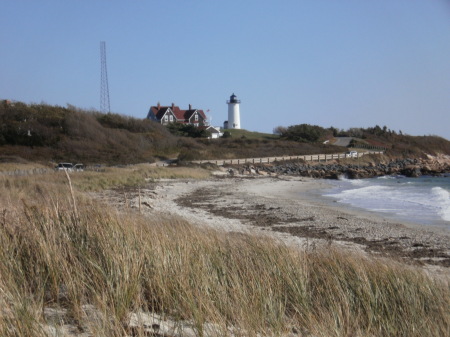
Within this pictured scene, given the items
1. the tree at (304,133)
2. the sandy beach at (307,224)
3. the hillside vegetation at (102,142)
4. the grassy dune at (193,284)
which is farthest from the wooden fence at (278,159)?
the grassy dune at (193,284)

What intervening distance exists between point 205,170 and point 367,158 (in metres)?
30.0

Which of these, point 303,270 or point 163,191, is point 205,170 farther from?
point 303,270

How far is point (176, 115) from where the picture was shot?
86438 mm

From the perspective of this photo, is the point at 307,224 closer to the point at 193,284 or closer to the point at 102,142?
the point at 193,284

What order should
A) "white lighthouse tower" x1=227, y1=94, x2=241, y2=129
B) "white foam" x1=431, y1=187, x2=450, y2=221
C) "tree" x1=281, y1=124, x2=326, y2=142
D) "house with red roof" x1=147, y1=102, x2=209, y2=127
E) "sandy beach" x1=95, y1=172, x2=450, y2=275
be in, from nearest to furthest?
"sandy beach" x1=95, y1=172, x2=450, y2=275 → "white foam" x1=431, y1=187, x2=450, y2=221 → "tree" x1=281, y1=124, x2=326, y2=142 → "house with red roof" x1=147, y1=102, x2=209, y2=127 → "white lighthouse tower" x1=227, y1=94, x2=241, y2=129

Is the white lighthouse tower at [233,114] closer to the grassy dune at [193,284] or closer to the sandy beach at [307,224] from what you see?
the sandy beach at [307,224]

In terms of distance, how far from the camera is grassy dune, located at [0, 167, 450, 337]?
4250 mm

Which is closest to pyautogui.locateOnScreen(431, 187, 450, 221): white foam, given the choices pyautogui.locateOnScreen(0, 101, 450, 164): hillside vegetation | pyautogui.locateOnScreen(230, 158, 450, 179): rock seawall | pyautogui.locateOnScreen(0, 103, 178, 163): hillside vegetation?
pyautogui.locateOnScreen(230, 158, 450, 179): rock seawall

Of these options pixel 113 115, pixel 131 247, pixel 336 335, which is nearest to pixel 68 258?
pixel 131 247

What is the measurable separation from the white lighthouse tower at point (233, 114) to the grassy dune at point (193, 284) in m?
91.0

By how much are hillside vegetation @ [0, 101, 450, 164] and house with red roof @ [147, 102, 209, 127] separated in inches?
451

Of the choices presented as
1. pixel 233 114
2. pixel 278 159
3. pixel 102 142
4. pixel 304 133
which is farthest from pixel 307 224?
pixel 233 114

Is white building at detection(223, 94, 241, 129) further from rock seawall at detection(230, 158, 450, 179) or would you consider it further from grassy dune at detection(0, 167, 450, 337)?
grassy dune at detection(0, 167, 450, 337)

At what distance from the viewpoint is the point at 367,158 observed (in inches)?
2581
